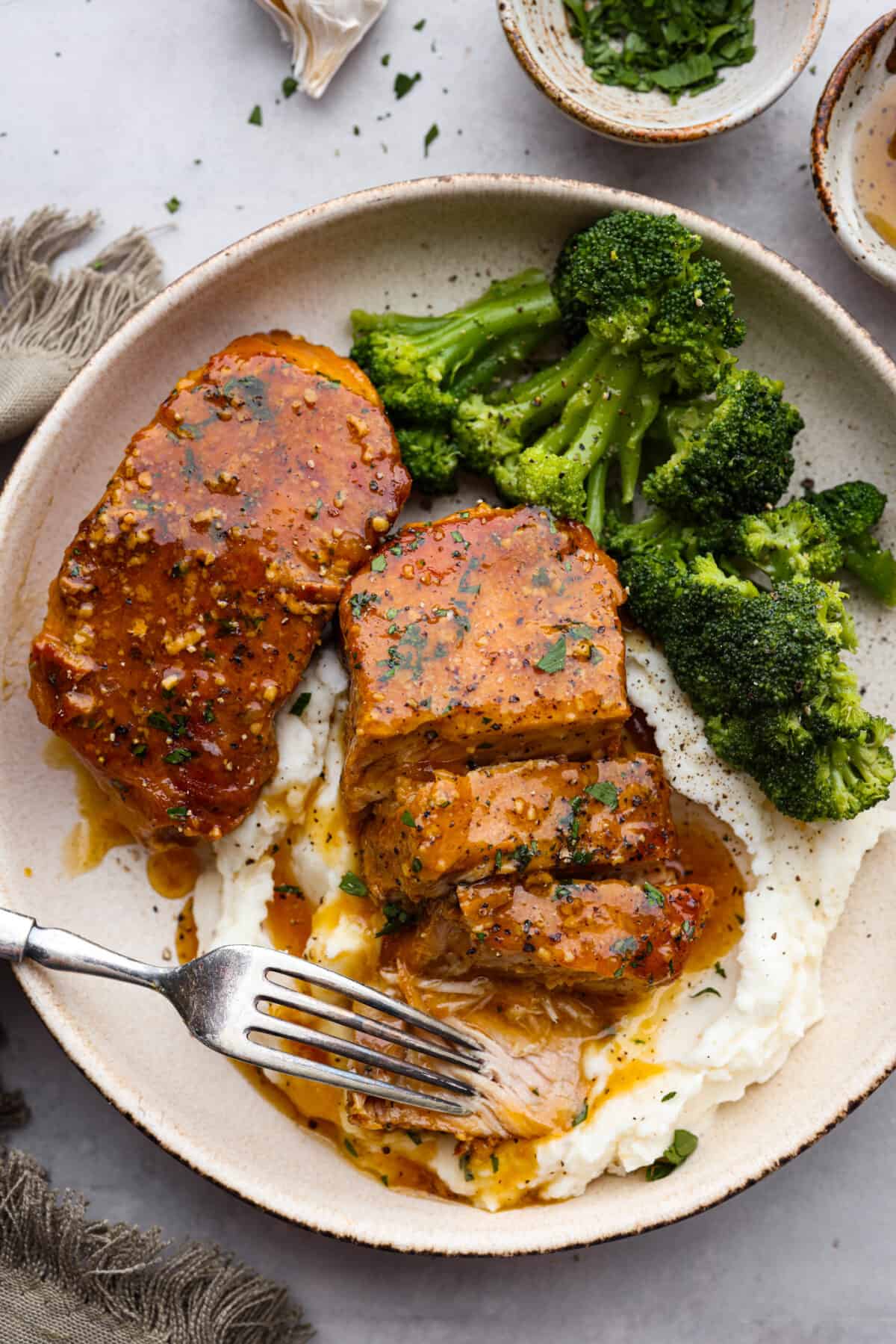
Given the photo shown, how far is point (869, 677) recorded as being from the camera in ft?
14.7

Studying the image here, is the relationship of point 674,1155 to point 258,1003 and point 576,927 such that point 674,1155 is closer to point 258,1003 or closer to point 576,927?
point 576,927

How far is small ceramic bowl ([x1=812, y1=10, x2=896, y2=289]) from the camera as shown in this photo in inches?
173

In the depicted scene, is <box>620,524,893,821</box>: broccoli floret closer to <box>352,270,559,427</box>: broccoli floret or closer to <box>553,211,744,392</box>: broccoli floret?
<box>553,211,744,392</box>: broccoli floret

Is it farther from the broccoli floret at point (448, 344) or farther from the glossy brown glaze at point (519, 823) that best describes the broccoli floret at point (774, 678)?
the broccoli floret at point (448, 344)

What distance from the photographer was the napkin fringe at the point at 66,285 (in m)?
4.62

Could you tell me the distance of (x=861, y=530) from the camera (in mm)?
4293

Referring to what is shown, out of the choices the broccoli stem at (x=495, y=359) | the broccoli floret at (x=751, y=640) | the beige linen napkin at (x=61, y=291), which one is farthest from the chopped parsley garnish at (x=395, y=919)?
the beige linen napkin at (x=61, y=291)

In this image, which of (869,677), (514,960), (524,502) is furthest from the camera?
(869,677)

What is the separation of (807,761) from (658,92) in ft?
9.81

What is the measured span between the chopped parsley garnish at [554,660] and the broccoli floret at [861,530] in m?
1.33

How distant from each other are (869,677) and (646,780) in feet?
3.96

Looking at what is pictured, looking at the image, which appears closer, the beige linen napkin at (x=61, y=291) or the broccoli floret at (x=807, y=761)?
the broccoli floret at (x=807, y=761)

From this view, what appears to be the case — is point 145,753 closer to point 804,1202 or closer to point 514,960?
point 514,960

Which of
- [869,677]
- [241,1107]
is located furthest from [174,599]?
[869,677]
